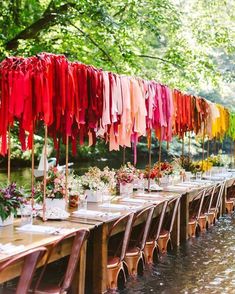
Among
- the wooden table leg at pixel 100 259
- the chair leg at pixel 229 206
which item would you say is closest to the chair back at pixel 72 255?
the wooden table leg at pixel 100 259

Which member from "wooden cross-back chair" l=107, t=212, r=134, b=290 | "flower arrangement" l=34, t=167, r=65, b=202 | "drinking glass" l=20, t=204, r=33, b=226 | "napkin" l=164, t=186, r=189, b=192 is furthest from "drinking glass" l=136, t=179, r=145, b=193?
"drinking glass" l=20, t=204, r=33, b=226

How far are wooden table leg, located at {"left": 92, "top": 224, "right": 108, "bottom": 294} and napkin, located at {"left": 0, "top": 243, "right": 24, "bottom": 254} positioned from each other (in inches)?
63.1

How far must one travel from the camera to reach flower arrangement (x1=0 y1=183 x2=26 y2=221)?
17.1ft

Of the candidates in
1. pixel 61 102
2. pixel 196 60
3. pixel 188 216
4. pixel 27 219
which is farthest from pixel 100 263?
pixel 196 60

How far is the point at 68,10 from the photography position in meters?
13.6

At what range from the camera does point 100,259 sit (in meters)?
5.92

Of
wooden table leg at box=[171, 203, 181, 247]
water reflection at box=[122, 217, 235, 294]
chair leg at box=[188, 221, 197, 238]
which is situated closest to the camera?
water reflection at box=[122, 217, 235, 294]

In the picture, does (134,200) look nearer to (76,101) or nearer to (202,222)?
(76,101)

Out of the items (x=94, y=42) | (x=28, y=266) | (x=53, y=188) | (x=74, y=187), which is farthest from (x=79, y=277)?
(x=94, y=42)

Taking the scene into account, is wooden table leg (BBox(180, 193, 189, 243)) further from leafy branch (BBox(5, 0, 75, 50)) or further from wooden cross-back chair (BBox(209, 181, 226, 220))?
leafy branch (BBox(5, 0, 75, 50))

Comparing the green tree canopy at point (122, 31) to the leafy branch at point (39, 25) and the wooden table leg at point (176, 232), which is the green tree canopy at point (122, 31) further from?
the wooden table leg at point (176, 232)

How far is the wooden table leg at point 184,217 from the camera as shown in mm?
9109

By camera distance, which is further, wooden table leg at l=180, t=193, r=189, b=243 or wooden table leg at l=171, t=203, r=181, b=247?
wooden table leg at l=180, t=193, r=189, b=243

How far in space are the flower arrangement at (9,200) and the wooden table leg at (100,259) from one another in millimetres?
1036
